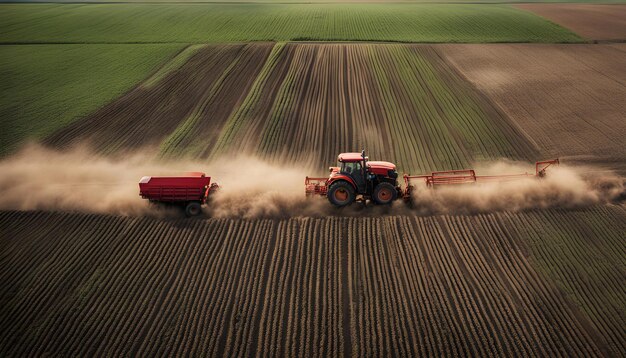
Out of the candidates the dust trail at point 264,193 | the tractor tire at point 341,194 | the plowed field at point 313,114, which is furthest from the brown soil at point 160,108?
the tractor tire at point 341,194

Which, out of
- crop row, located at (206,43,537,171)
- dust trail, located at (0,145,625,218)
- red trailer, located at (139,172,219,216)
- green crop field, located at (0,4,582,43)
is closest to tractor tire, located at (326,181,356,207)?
dust trail, located at (0,145,625,218)

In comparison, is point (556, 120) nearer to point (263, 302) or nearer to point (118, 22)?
point (263, 302)

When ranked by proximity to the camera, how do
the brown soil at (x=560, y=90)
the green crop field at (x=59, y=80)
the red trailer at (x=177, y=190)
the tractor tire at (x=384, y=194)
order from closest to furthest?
the tractor tire at (x=384, y=194) < the red trailer at (x=177, y=190) < the brown soil at (x=560, y=90) < the green crop field at (x=59, y=80)

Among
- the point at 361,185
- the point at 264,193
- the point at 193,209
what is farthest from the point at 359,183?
the point at 193,209

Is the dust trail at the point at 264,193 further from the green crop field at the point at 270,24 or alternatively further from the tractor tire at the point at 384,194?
the green crop field at the point at 270,24

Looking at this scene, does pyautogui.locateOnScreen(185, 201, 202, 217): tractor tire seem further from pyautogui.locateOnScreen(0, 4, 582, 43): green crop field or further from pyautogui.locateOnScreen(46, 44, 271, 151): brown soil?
pyautogui.locateOnScreen(0, 4, 582, 43): green crop field

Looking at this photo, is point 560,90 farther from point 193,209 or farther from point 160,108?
point 160,108

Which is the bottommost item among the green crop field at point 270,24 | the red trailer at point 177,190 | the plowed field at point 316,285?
the plowed field at point 316,285
